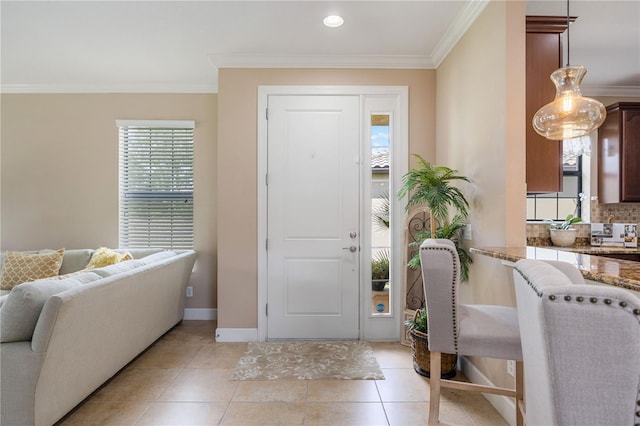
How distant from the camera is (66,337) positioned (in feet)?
6.10

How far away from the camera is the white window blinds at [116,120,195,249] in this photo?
155 inches

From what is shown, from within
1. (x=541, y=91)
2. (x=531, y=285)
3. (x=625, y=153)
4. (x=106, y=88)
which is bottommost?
(x=531, y=285)

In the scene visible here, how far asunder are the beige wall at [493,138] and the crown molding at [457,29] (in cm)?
5

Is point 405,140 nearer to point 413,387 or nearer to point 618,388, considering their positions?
point 413,387

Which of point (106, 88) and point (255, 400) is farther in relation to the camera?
point (106, 88)

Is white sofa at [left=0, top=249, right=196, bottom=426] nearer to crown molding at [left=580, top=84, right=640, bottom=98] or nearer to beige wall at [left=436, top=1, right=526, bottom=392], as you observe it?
beige wall at [left=436, top=1, right=526, bottom=392]

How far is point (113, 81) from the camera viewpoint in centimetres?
376

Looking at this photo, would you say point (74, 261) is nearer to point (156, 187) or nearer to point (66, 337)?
point (156, 187)

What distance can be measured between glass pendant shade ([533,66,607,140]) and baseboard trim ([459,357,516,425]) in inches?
62.0

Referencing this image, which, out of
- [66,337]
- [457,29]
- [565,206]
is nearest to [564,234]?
[565,206]

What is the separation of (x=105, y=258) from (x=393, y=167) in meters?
2.95

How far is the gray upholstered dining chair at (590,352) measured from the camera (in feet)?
2.07

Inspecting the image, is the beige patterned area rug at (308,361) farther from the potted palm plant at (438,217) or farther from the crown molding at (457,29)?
the crown molding at (457,29)

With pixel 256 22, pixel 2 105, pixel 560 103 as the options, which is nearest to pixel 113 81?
pixel 2 105
